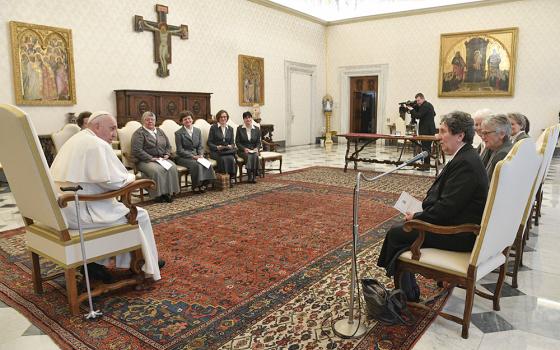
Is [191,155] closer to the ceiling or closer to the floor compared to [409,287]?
closer to the ceiling

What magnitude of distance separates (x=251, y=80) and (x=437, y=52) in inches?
249

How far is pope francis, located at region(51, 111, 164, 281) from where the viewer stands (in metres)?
3.21

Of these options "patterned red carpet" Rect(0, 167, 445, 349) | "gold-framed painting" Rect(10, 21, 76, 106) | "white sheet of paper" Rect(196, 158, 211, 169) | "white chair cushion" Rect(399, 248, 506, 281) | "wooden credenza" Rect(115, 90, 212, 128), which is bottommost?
"patterned red carpet" Rect(0, 167, 445, 349)

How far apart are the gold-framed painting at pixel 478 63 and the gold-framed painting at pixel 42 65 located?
11.2m

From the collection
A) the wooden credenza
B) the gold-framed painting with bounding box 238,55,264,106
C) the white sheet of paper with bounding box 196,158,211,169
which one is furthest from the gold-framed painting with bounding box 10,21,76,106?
the gold-framed painting with bounding box 238,55,264,106

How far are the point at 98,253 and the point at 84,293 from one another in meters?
0.31

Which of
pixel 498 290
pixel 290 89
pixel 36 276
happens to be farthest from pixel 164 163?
pixel 290 89

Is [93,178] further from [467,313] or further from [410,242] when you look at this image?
[467,313]

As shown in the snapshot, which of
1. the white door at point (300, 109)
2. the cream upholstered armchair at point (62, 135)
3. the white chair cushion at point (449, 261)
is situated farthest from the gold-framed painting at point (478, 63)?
the white chair cushion at point (449, 261)

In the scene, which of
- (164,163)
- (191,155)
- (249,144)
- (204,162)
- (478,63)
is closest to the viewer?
(164,163)

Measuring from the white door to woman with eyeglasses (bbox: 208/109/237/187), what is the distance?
736 cm

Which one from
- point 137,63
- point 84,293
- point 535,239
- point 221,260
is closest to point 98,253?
point 84,293

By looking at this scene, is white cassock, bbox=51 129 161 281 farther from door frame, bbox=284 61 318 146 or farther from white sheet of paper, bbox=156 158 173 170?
door frame, bbox=284 61 318 146

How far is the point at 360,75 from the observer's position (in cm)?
1623
